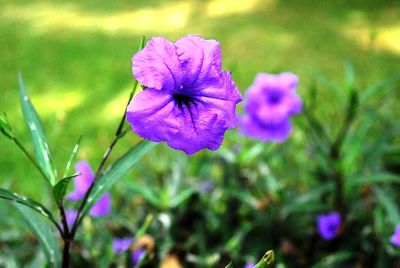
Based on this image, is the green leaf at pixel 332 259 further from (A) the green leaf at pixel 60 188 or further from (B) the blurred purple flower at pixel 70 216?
(A) the green leaf at pixel 60 188

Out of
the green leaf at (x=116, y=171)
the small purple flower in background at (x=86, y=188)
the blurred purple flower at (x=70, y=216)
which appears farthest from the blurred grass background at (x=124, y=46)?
the green leaf at (x=116, y=171)

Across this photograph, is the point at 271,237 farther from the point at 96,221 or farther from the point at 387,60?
the point at 387,60

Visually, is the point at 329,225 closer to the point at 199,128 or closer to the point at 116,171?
the point at 116,171

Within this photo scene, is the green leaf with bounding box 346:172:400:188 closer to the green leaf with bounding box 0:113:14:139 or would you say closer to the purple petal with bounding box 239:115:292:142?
the purple petal with bounding box 239:115:292:142

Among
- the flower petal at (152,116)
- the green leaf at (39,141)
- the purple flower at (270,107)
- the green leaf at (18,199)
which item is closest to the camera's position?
the flower petal at (152,116)

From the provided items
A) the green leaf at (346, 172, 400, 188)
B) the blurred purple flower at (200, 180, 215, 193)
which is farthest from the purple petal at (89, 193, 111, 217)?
the green leaf at (346, 172, 400, 188)

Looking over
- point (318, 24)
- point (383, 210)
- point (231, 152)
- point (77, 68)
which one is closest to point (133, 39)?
point (77, 68)
